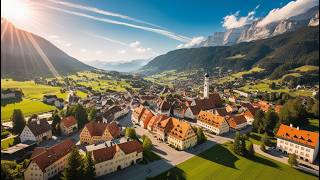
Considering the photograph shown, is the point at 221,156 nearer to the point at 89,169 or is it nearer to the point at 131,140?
the point at 131,140

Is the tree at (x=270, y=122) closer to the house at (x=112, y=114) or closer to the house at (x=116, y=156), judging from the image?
the house at (x=116, y=156)

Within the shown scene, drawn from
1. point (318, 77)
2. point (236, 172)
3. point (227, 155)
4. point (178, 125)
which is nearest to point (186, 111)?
point (178, 125)

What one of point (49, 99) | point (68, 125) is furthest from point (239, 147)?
point (49, 99)

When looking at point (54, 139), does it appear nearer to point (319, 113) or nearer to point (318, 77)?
point (319, 113)

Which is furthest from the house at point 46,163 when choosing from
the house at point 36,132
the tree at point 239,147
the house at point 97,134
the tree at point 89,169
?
the tree at point 239,147

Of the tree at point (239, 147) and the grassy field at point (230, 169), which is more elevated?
the tree at point (239, 147)

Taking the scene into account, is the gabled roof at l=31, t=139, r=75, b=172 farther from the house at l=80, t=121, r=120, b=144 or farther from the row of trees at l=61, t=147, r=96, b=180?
the house at l=80, t=121, r=120, b=144
